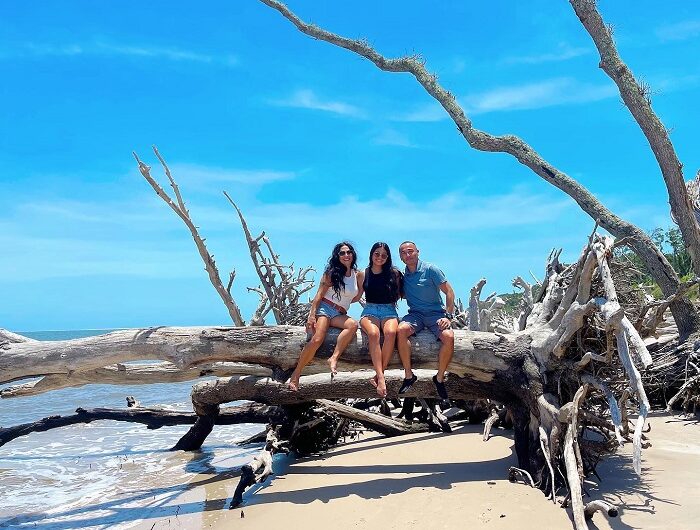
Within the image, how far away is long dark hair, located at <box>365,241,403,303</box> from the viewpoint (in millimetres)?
6324

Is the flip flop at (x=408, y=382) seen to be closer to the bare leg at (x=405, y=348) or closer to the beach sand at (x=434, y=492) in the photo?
the bare leg at (x=405, y=348)

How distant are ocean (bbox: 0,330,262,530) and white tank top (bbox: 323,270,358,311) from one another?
8.45ft

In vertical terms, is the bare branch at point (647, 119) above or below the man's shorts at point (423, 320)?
above

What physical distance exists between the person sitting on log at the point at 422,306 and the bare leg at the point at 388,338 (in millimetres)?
66

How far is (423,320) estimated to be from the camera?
21.0 ft

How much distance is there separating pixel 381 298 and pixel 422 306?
45cm

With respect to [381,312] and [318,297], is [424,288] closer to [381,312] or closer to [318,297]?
[381,312]

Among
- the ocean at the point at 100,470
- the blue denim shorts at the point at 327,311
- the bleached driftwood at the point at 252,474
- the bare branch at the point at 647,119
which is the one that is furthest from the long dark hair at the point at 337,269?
the bare branch at the point at 647,119

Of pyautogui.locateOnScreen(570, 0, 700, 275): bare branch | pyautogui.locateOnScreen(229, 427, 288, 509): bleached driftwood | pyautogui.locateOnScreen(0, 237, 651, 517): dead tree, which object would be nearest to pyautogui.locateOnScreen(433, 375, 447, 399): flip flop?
pyautogui.locateOnScreen(0, 237, 651, 517): dead tree

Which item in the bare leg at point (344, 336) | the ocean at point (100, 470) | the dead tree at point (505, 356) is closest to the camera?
the dead tree at point (505, 356)

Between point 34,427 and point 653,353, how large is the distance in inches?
390

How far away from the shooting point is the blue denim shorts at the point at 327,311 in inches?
251

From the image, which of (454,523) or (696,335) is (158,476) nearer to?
(454,523)

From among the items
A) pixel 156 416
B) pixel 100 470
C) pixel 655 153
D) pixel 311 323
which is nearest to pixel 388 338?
pixel 311 323
